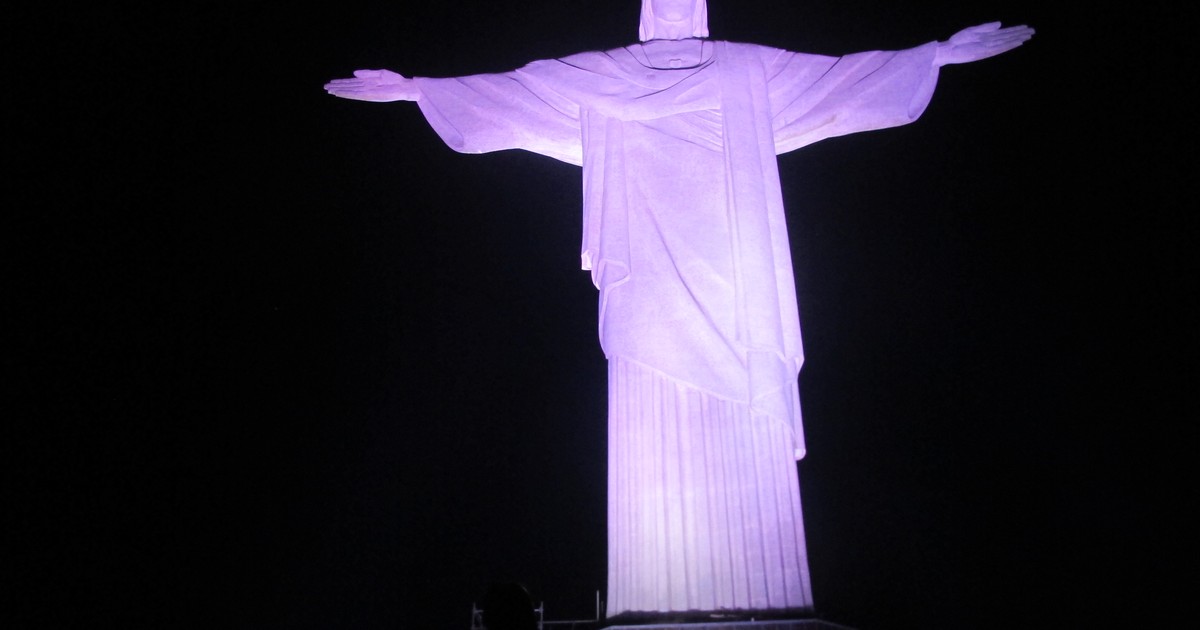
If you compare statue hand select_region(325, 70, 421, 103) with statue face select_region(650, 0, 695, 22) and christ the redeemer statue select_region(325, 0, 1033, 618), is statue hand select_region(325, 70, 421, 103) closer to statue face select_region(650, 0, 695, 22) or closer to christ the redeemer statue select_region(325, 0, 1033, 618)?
christ the redeemer statue select_region(325, 0, 1033, 618)

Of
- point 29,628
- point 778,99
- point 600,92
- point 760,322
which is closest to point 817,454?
point 760,322

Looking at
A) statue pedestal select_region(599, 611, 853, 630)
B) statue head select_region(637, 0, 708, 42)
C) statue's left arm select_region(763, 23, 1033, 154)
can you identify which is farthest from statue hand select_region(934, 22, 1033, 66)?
statue pedestal select_region(599, 611, 853, 630)

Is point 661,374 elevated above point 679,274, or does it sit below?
below

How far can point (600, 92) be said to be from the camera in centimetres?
418

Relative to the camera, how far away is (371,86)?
13.8 ft

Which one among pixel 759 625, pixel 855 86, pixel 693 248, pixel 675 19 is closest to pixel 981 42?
pixel 855 86

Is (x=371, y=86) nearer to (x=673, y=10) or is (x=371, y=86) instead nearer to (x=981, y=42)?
(x=673, y=10)

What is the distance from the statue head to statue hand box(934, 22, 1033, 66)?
1.16 metres

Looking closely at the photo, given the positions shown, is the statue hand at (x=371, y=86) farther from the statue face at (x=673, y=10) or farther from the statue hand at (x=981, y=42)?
the statue hand at (x=981, y=42)

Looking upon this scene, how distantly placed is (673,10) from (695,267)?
59.9 inches

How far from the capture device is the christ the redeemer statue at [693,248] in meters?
3.28

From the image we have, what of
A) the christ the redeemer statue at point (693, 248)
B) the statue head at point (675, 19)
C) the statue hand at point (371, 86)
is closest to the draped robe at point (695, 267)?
the christ the redeemer statue at point (693, 248)

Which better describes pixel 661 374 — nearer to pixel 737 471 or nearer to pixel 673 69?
pixel 737 471

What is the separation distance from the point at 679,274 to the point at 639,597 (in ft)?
4.21
